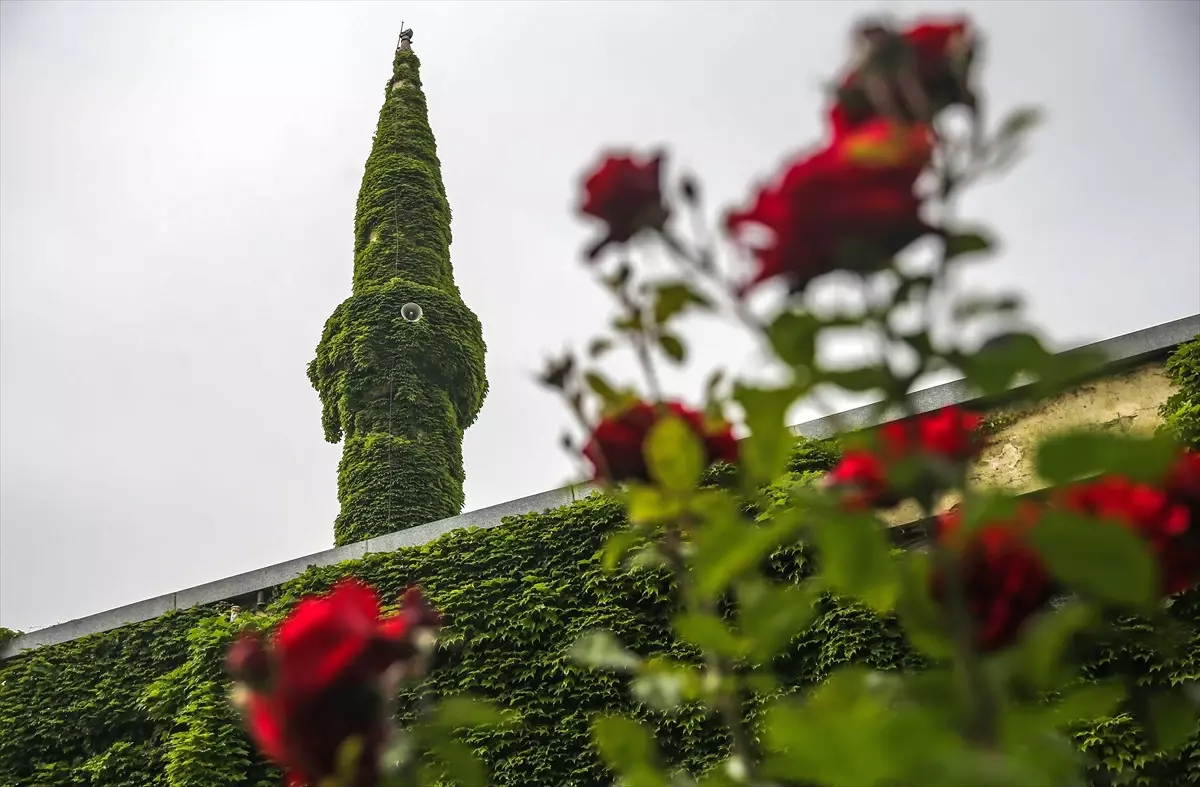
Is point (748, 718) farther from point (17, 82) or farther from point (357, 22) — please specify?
point (357, 22)

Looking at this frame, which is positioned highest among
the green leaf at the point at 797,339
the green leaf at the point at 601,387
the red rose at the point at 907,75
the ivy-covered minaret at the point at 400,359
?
the ivy-covered minaret at the point at 400,359

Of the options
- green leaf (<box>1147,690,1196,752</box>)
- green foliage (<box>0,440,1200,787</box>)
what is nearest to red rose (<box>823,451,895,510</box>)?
green leaf (<box>1147,690,1196,752</box>)

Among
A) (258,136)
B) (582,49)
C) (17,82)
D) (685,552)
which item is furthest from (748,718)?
(258,136)

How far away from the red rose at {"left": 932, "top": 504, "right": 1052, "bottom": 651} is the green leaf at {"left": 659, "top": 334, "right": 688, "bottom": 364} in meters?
0.34

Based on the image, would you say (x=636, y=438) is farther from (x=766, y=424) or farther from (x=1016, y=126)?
(x=1016, y=126)

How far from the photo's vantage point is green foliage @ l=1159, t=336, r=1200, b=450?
426 centimetres

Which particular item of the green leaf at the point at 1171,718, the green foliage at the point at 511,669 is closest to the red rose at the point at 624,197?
the green leaf at the point at 1171,718

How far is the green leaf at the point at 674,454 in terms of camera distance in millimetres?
838

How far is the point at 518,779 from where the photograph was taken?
4.73 metres

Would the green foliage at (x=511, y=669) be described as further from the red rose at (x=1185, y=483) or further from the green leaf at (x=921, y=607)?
the green leaf at (x=921, y=607)

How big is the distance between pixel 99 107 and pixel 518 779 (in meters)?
26.7

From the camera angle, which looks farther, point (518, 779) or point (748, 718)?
point (518, 779)

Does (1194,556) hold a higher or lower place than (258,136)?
lower

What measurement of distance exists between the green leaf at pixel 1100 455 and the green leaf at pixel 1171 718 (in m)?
0.34
